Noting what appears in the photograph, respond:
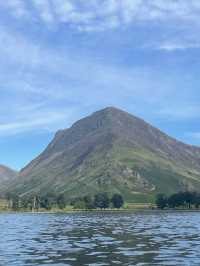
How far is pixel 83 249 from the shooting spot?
211 feet

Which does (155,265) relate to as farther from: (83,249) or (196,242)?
(196,242)

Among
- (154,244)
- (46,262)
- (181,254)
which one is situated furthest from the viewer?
(154,244)

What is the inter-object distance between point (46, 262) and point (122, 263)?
26.1 ft

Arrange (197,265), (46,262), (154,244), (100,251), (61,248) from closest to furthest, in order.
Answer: (197,265)
(46,262)
(100,251)
(61,248)
(154,244)

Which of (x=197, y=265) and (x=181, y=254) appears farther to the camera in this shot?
(x=181, y=254)

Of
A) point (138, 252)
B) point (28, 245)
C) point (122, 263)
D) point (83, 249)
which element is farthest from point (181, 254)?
point (28, 245)

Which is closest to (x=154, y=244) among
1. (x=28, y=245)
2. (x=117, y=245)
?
(x=117, y=245)

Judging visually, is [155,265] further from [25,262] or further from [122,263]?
[25,262]

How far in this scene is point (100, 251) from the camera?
204 ft

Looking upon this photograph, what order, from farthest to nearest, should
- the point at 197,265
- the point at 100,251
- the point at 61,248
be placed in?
the point at 61,248, the point at 100,251, the point at 197,265

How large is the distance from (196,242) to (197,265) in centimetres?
2602

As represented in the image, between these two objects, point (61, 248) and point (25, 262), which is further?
point (61, 248)

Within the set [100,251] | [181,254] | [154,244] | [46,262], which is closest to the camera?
[46,262]

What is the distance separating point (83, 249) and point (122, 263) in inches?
570
